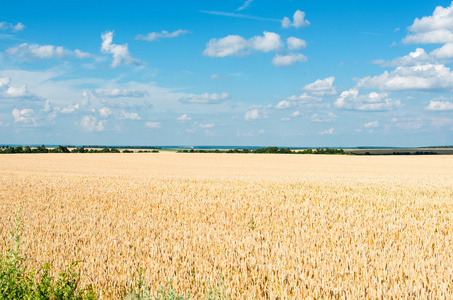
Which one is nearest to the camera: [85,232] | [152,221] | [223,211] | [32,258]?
[32,258]

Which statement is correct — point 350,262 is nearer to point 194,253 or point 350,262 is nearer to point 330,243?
point 330,243

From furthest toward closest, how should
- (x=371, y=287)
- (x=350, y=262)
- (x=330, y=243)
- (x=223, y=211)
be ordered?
(x=223, y=211) < (x=330, y=243) < (x=350, y=262) < (x=371, y=287)

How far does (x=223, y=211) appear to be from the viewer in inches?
445

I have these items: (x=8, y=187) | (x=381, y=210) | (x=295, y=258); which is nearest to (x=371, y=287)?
(x=295, y=258)

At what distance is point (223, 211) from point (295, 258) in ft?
16.2

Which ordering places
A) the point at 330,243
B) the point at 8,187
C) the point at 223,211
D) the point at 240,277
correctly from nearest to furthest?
1. the point at 240,277
2. the point at 330,243
3. the point at 223,211
4. the point at 8,187

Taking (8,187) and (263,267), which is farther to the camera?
(8,187)

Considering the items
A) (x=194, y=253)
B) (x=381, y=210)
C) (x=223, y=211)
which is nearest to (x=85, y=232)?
(x=194, y=253)

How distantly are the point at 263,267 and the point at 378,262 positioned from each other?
1.97 m

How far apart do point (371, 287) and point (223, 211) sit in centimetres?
652

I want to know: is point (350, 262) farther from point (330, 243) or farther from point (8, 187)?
point (8, 187)

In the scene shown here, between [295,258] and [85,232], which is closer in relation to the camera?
[295,258]

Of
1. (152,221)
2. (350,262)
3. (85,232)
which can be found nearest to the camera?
(350,262)

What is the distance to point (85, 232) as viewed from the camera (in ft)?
28.4
